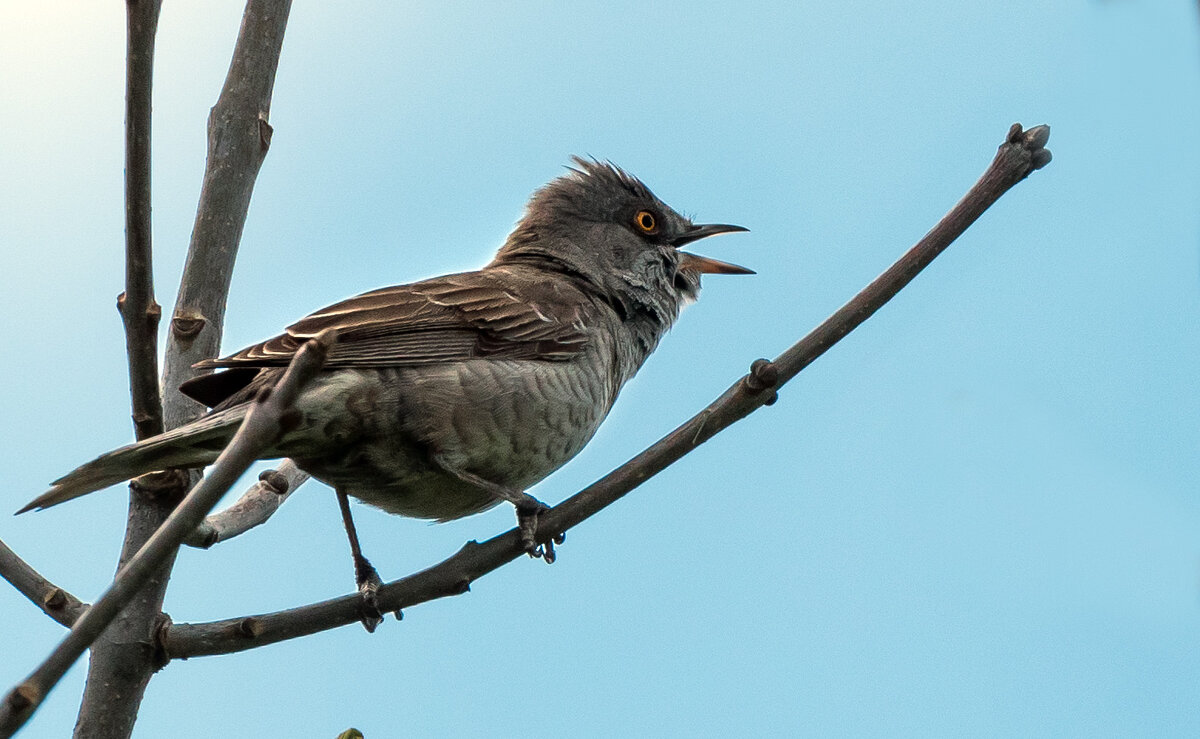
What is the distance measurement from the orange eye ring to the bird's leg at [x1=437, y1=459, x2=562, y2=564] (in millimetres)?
2653

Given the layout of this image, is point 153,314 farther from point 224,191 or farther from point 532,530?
point 532,530

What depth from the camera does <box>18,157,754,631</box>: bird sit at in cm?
484

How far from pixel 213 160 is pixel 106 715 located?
2.13 metres

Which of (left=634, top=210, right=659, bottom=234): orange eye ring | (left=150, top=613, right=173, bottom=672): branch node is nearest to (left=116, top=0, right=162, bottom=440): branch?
(left=150, top=613, right=173, bottom=672): branch node

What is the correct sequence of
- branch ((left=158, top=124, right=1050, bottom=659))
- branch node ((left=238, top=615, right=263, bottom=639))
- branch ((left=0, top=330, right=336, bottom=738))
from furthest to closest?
branch node ((left=238, top=615, right=263, bottom=639)), branch ((left=158, top=124, right=1050, bottom=659)), branch ((left=0, top=330, right=336, bottom=738))

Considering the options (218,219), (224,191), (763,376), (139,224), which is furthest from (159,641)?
(763,376)

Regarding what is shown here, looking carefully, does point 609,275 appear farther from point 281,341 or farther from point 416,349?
point 281,341

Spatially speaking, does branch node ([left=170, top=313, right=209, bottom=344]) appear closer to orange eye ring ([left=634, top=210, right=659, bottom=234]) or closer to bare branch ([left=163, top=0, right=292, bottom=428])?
bare branch ([left=163, top=0, right=292, bottom=428])

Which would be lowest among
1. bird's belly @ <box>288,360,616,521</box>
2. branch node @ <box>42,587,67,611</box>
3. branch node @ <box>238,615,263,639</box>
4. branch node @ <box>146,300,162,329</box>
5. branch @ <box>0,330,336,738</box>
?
branch @ <box>0,330,336,738</box>

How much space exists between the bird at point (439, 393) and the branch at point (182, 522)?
1740 mm

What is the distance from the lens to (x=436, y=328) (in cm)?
579

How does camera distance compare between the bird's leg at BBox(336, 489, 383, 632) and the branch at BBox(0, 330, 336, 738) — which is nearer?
the branch at BBox(0, 330, 336, 738)

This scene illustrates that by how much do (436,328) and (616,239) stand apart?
2249mm

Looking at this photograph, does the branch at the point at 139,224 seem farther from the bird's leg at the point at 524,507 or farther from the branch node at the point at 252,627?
the bird's leg at the point at 524,507
